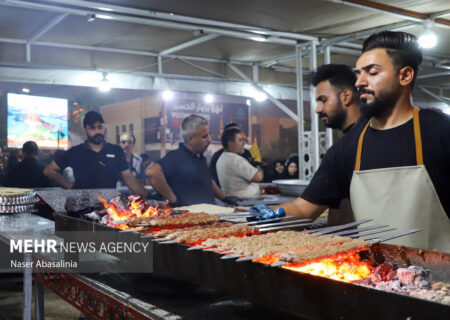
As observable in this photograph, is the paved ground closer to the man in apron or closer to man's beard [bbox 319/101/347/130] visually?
man's beard [bbox 319/101/347/130]

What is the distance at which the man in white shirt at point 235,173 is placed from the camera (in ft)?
20.0

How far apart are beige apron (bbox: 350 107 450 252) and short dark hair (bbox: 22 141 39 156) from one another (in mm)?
6125

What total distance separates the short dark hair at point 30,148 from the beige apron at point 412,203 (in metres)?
6.13

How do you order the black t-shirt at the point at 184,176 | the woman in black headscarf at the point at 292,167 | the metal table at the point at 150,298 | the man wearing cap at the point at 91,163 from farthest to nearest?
1. the woman in black headscarf at the point at 292,167
2. the man wearing cap at the point at 91,163
3. the black t-shirt at the point at 184,176
4. the metal table at the point at 150,298

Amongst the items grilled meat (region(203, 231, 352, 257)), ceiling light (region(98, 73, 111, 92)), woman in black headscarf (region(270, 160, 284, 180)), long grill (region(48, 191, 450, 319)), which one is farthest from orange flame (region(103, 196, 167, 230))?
woman in black headscarf (region(270, 160, 284, 180))

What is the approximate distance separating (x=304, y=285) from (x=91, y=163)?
504cm

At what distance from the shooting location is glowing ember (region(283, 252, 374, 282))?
1.45 metres

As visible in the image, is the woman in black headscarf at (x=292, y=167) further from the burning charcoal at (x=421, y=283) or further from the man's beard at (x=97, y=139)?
the burning charcoal at (x=421, y=283)

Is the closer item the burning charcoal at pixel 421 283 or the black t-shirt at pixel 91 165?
the burning charcoal at pixel 421 283

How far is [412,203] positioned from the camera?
7.33ft

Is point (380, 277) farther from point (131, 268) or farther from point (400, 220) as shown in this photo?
point (131, 268)

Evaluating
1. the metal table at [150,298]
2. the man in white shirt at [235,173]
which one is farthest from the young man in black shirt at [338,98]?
the man in white shirt at [235,173]

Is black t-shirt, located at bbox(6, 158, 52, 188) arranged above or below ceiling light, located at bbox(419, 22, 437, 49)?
below

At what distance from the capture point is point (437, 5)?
558cm
